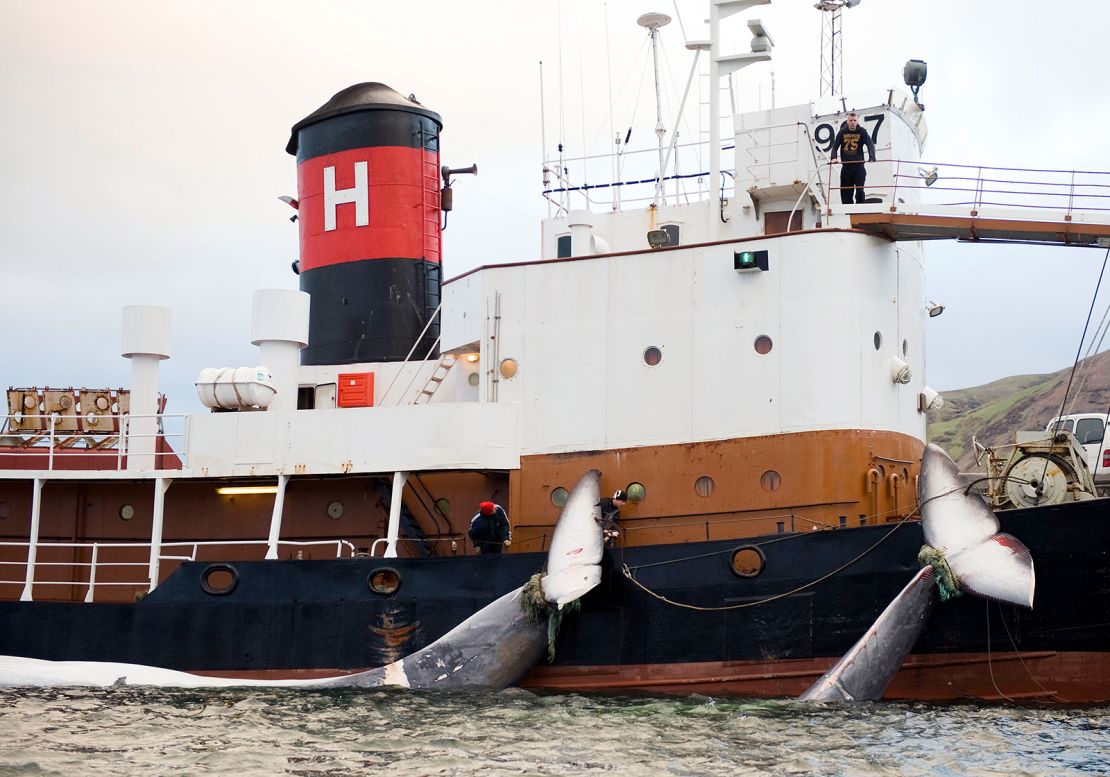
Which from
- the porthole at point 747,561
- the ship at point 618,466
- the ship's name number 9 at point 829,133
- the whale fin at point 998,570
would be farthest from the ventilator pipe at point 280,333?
the whale fin at point 998,570

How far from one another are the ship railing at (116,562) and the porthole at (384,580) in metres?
0.74

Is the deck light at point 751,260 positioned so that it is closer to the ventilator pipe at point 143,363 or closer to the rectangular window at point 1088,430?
the ventilator pipe at point 143,363

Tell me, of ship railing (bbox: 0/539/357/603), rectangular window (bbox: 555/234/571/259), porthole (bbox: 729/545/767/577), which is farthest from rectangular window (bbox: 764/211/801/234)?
ship railing (bbox: 0/539/357/603)

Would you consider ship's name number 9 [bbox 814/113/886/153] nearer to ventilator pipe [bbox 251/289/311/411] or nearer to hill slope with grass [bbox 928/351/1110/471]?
ventilator pipe [bbox 251/289/311/411]

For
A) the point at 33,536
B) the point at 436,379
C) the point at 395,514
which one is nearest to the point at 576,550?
the point at 395,514

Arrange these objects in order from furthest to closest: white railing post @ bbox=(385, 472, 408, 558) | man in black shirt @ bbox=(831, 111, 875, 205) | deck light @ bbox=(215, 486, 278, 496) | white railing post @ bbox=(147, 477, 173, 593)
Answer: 1. deck light @ bbox=(215, 486, 278, 496)
2. white railing post @ bbox=(147, 477, 173, 593)
3. man in black shirt @ bbox=(831, 111, 875, 205)
4. white railing post @ bbox=(385, 472, 408, 558)

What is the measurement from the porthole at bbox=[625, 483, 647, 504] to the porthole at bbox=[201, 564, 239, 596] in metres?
4.39

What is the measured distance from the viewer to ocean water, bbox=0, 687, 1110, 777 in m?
9.43

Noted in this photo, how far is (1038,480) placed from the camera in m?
12.6

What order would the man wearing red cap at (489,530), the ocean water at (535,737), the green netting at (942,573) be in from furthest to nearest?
the man wearing red cap at (489,530) → the green netting at (942,573) → the ocean water at (535,737)

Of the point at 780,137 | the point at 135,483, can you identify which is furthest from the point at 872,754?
the point at 135,483

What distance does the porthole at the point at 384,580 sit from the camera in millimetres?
13617

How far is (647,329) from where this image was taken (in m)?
14.3

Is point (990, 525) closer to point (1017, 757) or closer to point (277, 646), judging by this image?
point (1017, 757)
